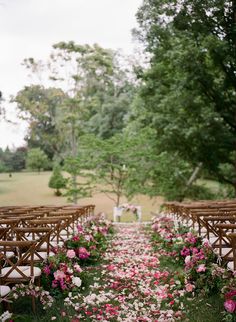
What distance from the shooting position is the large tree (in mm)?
16422

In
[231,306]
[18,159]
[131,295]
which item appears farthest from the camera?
[18,159]

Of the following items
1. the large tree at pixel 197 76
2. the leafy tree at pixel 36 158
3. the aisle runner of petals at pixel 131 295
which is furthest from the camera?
the leafy tree at pixel 36 158

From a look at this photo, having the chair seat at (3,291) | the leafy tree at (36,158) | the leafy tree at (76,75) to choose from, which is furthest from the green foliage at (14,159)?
the chair seat at (3,291)

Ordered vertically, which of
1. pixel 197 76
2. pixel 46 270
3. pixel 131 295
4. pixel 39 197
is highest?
pixel 197 76

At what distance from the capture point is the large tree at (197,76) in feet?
53.9

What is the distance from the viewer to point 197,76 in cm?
1655

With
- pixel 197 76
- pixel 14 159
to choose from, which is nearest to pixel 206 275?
pixel 197 76

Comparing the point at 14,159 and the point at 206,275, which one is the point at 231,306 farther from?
the point at 14,159

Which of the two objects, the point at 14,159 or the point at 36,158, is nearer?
the point at 36,158

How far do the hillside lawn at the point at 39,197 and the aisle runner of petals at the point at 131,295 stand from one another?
16.2 metres

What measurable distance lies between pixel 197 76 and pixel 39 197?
898 inches

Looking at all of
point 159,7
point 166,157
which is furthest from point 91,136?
point 159,7

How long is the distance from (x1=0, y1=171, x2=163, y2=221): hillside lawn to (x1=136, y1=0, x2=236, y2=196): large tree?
7411mm

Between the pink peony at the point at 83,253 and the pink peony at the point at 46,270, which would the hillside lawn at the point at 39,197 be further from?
the pink peony at the point at 46,270
